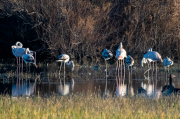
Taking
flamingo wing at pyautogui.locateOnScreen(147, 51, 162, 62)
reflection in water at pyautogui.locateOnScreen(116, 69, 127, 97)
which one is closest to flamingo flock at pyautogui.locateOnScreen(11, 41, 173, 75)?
flamingo wing at pyautogui.locateOnScreen(147, 51, 162, 62)

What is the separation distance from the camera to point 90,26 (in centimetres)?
2120

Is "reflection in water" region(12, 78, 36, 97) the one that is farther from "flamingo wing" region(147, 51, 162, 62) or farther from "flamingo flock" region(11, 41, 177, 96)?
"flamingo wing" region(147, 51, 162, 62)

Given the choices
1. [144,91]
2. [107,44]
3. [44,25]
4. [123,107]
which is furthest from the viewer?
[107,44]

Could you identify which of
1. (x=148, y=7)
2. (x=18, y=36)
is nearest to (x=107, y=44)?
(x=148, y=7)

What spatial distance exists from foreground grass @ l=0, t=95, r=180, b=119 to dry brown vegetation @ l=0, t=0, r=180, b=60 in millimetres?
13861

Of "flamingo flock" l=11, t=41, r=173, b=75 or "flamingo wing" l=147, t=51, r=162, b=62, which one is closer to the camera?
"flamingo wing" l=147, t=51, r=162, b=62

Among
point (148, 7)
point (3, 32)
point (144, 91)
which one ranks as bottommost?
point (144, 91)

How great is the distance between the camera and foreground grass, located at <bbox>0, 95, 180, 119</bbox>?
5.50 metres

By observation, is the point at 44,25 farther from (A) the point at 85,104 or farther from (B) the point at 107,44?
(A) the point at 85,104

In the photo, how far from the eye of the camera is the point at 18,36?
23969 millimetres

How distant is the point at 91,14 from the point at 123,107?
51.9 feet

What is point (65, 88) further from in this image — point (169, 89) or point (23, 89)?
point (169, 89)

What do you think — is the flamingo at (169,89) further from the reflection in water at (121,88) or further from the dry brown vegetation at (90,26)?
the dry brown vegetation at (90,26)

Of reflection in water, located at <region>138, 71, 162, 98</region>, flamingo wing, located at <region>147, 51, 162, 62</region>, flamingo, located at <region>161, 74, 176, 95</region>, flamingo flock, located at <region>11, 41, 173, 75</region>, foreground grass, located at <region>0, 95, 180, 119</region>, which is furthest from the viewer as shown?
flamingo flock, located at <region>11, 41, 173, 75</region>
